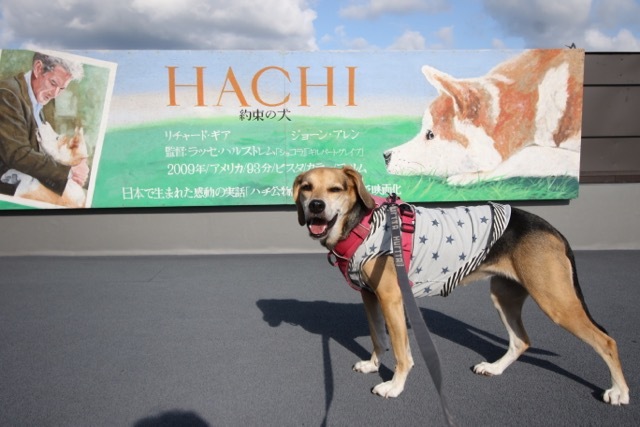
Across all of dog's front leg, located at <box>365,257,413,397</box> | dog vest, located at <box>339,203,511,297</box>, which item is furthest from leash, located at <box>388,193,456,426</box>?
dog's front leg, located at <box>365,257,413,397</box>

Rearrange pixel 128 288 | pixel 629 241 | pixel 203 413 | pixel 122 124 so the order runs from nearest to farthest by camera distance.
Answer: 1. pixel 203 413
2. pixel 128 288
3. pixel 122 124
4. pixel 629 241

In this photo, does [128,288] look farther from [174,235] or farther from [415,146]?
[415,146]

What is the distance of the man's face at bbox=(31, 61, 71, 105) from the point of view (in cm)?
608

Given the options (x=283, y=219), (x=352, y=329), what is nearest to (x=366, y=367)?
(x=352, y=329)

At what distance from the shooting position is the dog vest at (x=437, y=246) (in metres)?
2.77

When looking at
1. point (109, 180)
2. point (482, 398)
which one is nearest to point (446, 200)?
point (482, 398)

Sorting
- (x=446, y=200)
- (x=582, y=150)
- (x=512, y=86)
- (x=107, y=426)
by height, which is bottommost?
(x=107, y=426)

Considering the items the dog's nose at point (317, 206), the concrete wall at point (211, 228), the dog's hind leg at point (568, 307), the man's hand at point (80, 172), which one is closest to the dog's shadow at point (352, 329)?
the dog's hind leg at point (568, 307)

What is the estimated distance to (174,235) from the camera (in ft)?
21.6

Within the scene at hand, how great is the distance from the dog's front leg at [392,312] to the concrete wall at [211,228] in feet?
12.7

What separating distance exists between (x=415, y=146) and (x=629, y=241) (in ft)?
12.3

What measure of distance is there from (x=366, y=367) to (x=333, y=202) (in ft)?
4.10

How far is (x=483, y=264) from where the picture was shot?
2.86m

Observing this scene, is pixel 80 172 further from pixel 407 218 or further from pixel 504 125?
pixel 504 125
